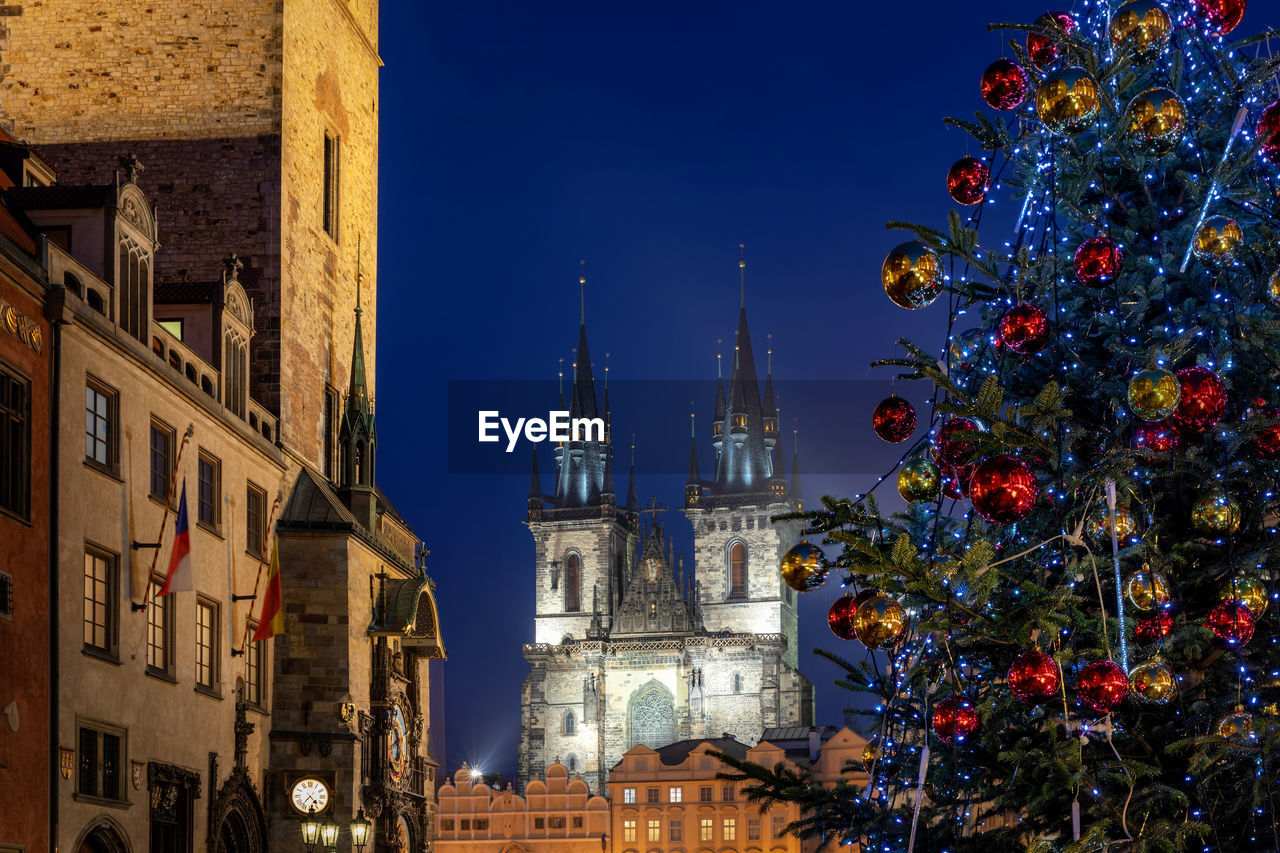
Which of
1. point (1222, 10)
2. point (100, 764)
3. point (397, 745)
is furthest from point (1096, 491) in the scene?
point (397, 745)

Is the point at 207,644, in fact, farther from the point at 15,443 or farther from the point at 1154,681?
the point at 1154,681

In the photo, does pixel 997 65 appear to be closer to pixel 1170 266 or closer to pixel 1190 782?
pixel 1170 266

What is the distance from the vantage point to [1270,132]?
6.44 metres

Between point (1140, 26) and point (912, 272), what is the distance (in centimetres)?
141

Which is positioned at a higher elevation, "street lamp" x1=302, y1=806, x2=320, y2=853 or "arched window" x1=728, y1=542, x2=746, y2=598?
"arched window" x1=728, y1=542, x2=746, y2=598

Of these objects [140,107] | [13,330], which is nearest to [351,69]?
[140,107]

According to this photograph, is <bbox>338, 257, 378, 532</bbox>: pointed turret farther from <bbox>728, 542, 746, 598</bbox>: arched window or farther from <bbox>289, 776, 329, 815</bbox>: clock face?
<bbox>728, 542, 746, 598</bbox>: arched window

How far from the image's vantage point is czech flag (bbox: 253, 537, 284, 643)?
16828mm

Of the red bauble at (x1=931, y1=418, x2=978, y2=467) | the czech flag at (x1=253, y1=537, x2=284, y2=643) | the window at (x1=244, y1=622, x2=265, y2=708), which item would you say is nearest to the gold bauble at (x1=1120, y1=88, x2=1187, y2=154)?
the red bauble at (x1=931, y1=418, x2=978, y2=467)

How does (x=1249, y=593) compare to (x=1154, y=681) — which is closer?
(x=1154, y=681)

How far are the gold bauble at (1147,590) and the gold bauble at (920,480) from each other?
3.12 ft

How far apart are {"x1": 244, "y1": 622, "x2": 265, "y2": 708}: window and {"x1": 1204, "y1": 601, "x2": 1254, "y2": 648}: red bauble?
12671mm

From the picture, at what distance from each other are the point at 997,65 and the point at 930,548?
2.30m

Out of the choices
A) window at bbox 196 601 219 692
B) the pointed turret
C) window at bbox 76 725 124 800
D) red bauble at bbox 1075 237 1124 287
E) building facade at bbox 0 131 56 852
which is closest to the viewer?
red bauble at bbox 1075 237 1124 287
